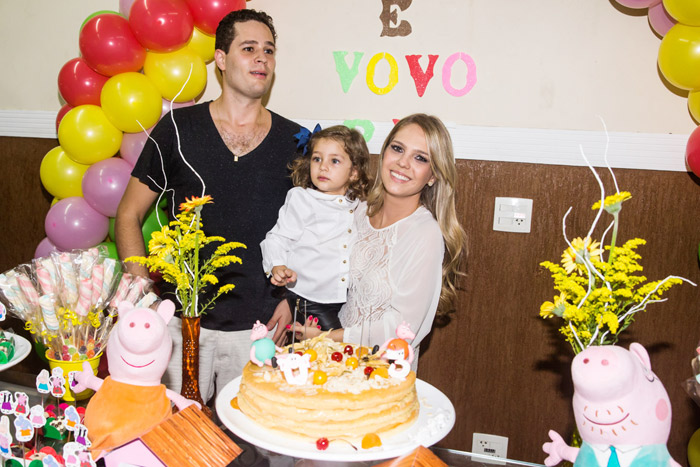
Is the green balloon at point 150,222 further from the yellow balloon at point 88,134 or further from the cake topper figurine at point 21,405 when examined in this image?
the cake topper figurine at point 21,405

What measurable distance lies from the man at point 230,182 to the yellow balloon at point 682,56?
1.66 m

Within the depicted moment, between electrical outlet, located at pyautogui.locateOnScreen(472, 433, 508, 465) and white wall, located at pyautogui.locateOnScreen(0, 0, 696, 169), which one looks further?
electrical outlet, located at pyautogui.locateOnScreen(472, 433, 508, 465)

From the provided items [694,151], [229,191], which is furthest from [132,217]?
[694,151]

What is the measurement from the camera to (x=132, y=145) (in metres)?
2.61

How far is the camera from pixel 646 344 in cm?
282

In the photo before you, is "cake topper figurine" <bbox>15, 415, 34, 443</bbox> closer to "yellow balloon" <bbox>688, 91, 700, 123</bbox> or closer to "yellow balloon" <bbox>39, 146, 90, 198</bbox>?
"yellow balloon" <bbox>39, 146, 90, 198</bbox>

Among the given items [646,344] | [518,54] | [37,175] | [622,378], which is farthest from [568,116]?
[37,175]

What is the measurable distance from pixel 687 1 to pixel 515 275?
139cm

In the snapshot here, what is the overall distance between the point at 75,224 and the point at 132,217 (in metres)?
0.39

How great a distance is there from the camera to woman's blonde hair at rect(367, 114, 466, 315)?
209 cm

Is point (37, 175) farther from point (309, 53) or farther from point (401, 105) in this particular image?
point (401, 105)

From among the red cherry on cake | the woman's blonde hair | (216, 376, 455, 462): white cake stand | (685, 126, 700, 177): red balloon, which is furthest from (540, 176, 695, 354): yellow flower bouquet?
(685, 126, 700, 177): red balloon

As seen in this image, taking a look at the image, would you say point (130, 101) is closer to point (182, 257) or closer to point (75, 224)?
point (75, 224)

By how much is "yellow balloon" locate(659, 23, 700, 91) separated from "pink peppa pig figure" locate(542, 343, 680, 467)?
1713 millimetres
